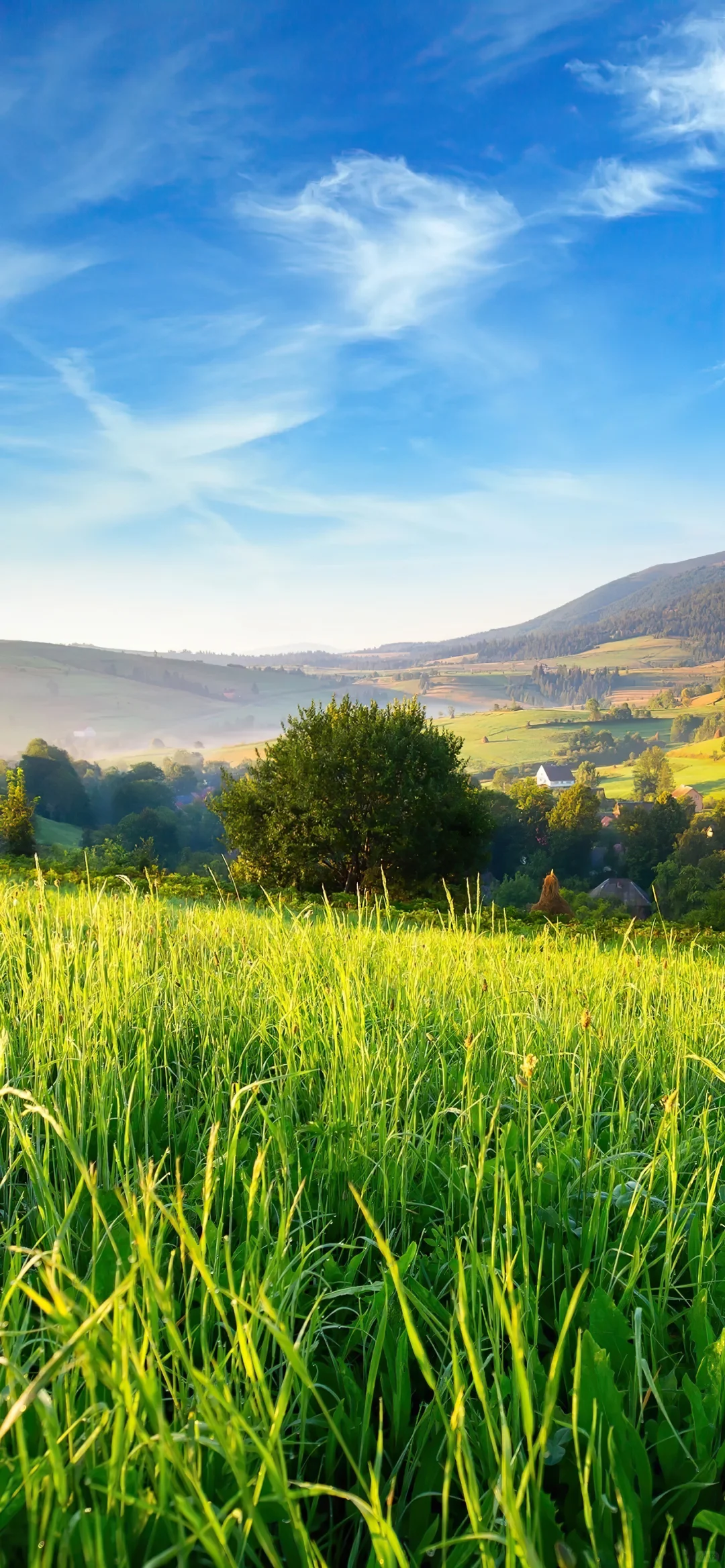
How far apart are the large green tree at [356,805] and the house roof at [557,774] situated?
5026 cm

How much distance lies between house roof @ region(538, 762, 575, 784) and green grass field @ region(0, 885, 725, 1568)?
239 ft

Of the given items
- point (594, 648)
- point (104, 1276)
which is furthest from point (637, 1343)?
point (594, 648)

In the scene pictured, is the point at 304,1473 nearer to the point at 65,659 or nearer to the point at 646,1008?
the point at 646,1008

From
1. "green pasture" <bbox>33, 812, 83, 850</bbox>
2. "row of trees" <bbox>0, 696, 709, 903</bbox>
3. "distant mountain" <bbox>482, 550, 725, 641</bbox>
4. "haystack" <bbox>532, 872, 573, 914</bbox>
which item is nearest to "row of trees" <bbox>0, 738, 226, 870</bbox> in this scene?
"green pasture" <bbox>33, 812, 83, 850</bbox>

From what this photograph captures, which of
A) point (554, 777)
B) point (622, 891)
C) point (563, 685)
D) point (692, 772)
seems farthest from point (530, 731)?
point (622, 891)

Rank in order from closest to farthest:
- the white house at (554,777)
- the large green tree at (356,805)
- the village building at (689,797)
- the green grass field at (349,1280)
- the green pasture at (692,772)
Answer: the green grass field at (349,1280) → the large green tree at (356,805) → the village building at (689,797) → the white house at (554,777) → the green pasture at (692,772)

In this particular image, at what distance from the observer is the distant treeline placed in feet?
390

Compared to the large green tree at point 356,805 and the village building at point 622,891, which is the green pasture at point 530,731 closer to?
the village building at point 622,891

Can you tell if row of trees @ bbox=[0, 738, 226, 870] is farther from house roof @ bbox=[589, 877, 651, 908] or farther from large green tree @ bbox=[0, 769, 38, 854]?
house roof @ bbox=[589, 877, 651, 908]

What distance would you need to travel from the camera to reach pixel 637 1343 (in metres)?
1.13

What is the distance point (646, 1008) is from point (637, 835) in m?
57.2

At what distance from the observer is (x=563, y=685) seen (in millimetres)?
122688

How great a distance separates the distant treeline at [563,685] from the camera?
4683 inches

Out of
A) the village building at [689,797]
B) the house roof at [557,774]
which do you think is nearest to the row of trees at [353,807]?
the village building at [689,797]
